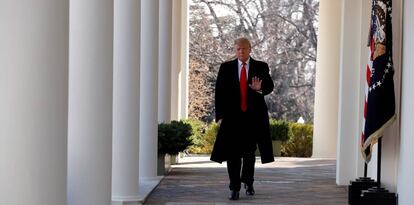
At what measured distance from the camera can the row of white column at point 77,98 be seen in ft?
14.6

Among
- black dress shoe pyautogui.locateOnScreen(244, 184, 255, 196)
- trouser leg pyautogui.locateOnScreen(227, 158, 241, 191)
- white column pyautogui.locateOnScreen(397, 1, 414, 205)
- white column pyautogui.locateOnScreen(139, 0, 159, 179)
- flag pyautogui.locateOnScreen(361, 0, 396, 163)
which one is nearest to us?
white column pyautogui.locateOnScreen(397, 1, 414, 205)

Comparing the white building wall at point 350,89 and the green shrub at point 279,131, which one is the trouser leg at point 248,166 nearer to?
the white building wall at point 350,89

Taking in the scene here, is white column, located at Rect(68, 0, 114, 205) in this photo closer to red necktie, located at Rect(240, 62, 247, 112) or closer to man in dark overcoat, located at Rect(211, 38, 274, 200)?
man in dark overcoat, located at Rect(211, 38, 274, 200)

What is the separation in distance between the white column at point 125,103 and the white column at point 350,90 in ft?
11.3

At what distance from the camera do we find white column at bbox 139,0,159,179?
12.3 m

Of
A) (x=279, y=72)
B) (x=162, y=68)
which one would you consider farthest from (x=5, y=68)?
(x=279, y=72)

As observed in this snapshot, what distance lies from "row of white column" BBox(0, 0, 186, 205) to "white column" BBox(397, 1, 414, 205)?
2.89 meters

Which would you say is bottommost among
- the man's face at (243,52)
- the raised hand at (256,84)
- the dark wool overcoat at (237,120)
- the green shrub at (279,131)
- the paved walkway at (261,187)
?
the paved walkway at (261,187)

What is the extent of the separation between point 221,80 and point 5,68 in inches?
253

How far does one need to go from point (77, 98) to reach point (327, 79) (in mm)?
15106

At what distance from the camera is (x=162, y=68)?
14781 mm

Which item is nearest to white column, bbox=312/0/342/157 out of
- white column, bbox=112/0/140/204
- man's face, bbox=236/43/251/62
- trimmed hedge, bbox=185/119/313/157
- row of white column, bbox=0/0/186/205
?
trimmed hedge, bbox=185/119/313/157

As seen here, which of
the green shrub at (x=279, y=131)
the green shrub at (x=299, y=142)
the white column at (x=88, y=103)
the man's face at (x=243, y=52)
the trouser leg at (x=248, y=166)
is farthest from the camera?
the green shrub at (x=299, y=142)

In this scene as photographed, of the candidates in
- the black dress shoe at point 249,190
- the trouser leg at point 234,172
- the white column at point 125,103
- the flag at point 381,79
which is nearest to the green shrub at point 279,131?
the black dress shoe at point 249,190
